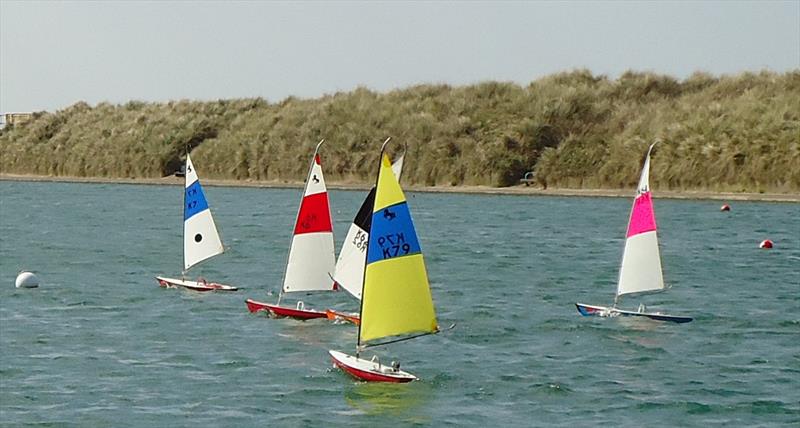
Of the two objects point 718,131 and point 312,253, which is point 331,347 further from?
point 718,131

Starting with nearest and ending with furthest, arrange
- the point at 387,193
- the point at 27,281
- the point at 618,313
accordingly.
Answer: the point at 387,193
the point at 618,313
the point at 27,281

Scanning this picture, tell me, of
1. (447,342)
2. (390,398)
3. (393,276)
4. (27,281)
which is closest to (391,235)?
(393,276)

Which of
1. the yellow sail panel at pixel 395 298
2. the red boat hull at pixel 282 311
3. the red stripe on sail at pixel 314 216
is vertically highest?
the red stripe on sail at pixel 314 216

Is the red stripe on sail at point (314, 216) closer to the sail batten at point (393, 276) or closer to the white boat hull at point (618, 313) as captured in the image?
the white boat hull at point (618, 313)

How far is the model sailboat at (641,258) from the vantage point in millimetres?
39500

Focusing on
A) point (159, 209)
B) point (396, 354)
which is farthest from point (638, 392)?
point (159, 209)

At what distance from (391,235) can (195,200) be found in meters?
18.7

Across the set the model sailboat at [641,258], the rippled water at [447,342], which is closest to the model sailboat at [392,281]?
the rippled water at [447,342]

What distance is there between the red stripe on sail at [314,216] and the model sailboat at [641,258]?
7.98m

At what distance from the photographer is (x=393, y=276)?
2900cm

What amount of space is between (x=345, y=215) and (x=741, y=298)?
36.8 meters

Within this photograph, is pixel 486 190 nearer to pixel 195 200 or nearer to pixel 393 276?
pixel 195 200

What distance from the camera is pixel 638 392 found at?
1182 inches

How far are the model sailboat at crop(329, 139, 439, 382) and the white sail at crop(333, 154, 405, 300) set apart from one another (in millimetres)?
3841
